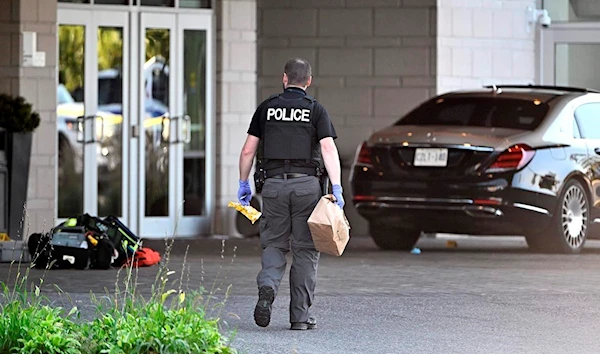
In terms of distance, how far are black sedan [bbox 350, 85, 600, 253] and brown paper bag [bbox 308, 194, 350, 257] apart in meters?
5.72

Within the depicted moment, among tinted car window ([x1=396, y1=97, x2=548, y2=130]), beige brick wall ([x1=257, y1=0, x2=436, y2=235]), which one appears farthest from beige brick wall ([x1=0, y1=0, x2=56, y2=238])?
tinted car window ([x1=396, y1=97, x2=548, y2=130])

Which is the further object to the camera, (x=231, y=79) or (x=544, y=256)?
(x=231, y=79)

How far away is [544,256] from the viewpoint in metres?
15.1

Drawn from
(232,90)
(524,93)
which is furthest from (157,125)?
(524,93)

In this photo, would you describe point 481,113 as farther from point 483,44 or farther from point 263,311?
point 263,311

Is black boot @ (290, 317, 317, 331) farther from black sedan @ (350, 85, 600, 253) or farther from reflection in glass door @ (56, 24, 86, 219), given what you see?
reflection in glass door @ (56, 24, 86, 219)

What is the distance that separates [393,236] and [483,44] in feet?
15.0

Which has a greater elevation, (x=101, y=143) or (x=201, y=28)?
(x=201, y=28)

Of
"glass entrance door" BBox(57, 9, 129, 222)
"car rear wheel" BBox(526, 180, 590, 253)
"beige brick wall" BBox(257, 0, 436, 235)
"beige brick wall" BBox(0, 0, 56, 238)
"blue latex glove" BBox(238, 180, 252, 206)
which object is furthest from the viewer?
"beige brick wall" BBox(257, 0, 436, 235)

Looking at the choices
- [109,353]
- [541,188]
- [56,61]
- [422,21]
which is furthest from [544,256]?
[109,353]

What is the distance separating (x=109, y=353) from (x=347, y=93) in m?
13.0

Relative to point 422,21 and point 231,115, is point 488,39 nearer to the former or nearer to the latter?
point 422,21

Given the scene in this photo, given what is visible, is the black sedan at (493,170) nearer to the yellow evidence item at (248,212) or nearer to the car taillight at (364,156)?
the car taillight at (364,156)

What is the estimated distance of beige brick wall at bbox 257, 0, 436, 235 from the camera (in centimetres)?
1928
